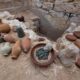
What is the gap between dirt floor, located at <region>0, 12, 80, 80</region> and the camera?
1389mm

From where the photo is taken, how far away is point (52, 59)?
1.45 metres

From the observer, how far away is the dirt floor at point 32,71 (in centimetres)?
139

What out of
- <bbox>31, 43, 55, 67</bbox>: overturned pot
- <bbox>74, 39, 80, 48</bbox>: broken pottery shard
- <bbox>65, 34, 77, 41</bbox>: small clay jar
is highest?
<bbox>65, 34, 77, 41</bbox>: small clay jar

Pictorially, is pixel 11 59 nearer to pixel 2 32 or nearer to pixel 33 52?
pixel 33 52

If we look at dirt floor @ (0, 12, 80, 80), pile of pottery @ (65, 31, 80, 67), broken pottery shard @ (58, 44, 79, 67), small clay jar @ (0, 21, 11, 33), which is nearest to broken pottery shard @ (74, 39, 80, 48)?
pile of pottery @ (65, 31, 80, 67)

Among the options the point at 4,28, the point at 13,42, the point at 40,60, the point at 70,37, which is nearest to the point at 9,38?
the point at 13,42

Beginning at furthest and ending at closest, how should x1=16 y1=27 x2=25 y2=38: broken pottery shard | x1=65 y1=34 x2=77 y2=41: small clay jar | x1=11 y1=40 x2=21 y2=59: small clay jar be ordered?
x1=16 y1=27 x2=25 y2=38: broken pottery shard, x1=65 y1=34 x2=77 y2=41: small clay jar, x1=11 y1=40 x2=21 y2=59: small clay jar

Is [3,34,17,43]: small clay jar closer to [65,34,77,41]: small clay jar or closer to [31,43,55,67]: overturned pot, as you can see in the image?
[31,43,55,67]: overturned pot

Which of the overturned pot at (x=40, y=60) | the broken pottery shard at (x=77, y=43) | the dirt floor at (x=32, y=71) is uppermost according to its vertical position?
the broken pottery shard at (x=77, y=43)

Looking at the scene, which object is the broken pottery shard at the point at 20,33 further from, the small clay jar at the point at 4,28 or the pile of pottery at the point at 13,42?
the small clay jar at the point at 4,28

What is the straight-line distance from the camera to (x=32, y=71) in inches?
56.0

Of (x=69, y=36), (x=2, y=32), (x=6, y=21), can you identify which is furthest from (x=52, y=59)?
(x=6, y=21)

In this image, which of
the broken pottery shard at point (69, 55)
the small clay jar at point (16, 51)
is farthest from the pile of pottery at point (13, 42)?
the broken pottery shard at point (69, 55)

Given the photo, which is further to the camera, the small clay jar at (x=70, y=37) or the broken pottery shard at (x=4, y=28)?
the broken pottery shard at (x=4, y=28)
